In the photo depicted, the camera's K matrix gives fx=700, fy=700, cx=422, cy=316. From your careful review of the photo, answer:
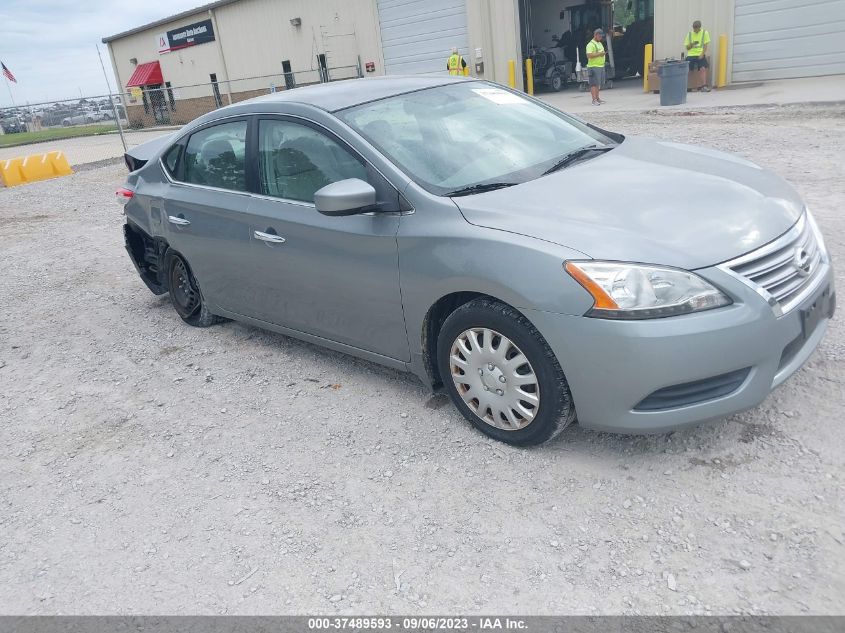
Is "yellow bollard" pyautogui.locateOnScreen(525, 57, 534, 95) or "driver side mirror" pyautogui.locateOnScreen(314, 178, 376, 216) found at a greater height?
"driver side mirror" pyautogui.locateOnScreen(314, 178, 376, 216)

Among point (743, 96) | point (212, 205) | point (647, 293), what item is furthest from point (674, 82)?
point (647, 293)

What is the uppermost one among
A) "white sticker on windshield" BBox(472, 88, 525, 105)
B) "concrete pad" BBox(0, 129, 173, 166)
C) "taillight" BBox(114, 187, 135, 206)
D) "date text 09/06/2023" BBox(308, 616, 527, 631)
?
"white sticker on windshield" BBox(472, 88, 525, 105)

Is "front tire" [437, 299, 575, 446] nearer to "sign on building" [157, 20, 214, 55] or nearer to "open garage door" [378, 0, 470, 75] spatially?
"open garage door" [378, 0, 470, 75]

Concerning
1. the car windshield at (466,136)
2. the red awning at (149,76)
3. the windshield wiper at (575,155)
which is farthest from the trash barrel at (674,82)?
the red awning at (149,76)

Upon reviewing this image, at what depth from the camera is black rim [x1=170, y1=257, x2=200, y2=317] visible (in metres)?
5.35

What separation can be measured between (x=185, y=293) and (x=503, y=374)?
125 inches

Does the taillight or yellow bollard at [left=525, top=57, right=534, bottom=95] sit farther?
yellow bollard at [left=525, top=57, right=534, bottom=95]

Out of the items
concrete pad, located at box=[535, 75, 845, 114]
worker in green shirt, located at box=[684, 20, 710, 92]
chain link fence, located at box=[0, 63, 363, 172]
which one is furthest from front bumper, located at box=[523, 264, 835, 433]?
chain link fence, located at box=[0, 63, 363, 172]

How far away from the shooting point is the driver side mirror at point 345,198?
341 centimetres

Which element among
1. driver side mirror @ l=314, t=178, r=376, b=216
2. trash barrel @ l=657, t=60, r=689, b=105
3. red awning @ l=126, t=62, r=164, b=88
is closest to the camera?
driver side mirror @ l=314, t=178, r=376, b=216

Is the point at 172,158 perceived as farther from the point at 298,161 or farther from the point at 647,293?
the point at 647,293

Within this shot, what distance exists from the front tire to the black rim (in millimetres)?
2654

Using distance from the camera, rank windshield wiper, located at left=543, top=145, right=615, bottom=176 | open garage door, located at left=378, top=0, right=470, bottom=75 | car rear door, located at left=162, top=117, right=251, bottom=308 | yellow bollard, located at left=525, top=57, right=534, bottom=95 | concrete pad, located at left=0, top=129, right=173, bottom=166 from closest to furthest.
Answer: windshield wiper, located at left=543, top=145, right=615, bottom=176
car rear door, located at left=162, top=117, right=251, bottom=308
yellow bollard, located at left=525, top=57, right=534, bottom=95
concrete pad, located at left=0, top=129, right=173, bottom=166
open garage door, located at left=378, top=0, right=470, bottom=75

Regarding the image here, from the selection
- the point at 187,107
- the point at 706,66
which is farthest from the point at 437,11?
the point at 187,107
